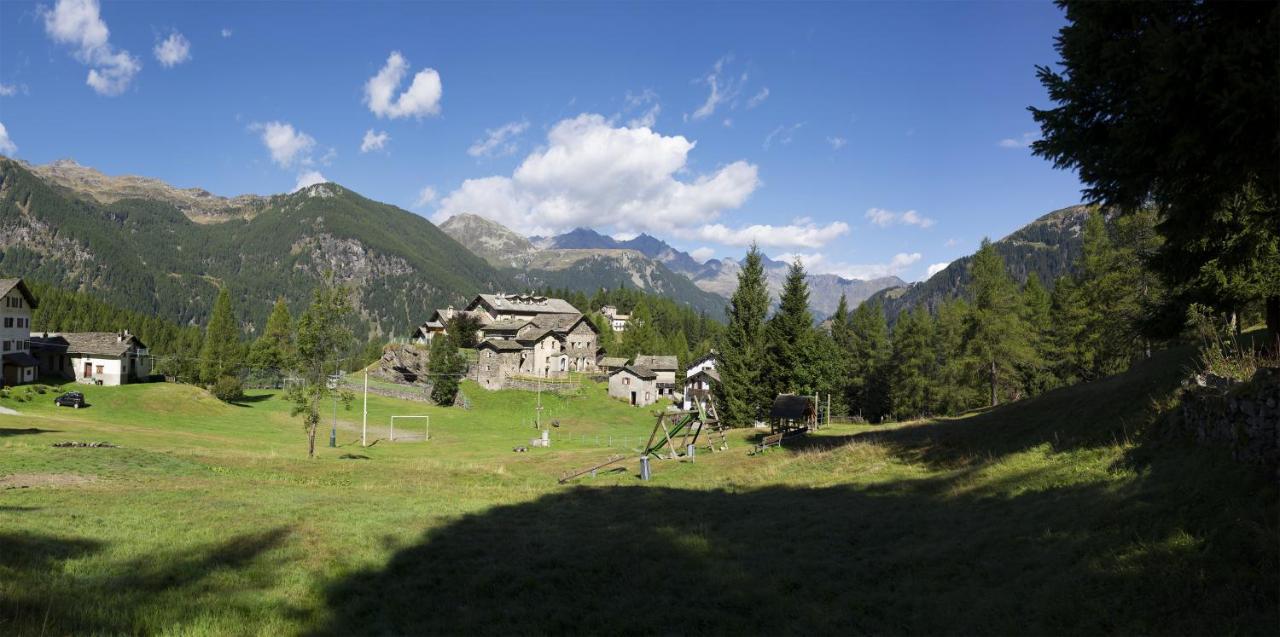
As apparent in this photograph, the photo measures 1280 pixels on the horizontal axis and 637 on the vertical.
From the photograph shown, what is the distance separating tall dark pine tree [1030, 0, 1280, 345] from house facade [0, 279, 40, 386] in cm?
9307

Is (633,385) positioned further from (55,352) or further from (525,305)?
(55,352)

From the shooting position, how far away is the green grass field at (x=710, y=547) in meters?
8.81

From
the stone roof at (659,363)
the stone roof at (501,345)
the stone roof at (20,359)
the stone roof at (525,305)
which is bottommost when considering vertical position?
the stone roof at (659,363)

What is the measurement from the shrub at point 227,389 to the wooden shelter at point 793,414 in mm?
71044

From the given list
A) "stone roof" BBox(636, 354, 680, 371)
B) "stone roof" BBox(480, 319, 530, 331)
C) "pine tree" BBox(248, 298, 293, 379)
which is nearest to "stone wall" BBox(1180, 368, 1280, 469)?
"stone roof" BBox(636, 354, 680, 371)

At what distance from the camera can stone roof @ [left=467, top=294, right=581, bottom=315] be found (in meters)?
121

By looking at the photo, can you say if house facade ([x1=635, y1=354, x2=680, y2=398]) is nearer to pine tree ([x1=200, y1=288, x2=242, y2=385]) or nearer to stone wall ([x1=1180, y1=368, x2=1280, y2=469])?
pine tree ([x1=200, y1=288, x2=242, y2=385])

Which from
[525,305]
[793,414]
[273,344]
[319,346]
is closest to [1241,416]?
[793,414]

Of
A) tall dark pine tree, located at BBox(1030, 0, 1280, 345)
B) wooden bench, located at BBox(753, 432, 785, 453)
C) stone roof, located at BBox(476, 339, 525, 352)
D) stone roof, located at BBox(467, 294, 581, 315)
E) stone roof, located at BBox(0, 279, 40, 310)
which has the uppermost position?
stone roof, located at BBox(467, 294, 581, 315)

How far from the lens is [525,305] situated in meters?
124

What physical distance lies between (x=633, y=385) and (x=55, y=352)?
2927 inches

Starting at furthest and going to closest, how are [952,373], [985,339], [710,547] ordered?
[952,373] → [985,339] → [710,547]

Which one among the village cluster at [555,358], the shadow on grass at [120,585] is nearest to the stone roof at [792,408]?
the shadow on grass at [120,585]

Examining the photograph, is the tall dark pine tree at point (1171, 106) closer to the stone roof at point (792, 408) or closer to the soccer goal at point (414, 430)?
the stone roof at point (792, 408)
